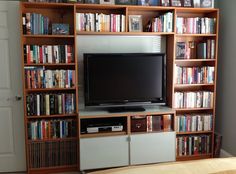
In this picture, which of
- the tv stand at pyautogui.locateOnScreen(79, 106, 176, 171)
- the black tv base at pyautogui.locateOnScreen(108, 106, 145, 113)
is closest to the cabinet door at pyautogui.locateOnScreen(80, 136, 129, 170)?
the tv stand at pyautogui.locateOnScreen(79, 106, 176, 171)

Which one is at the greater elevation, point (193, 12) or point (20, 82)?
point (193, 12)

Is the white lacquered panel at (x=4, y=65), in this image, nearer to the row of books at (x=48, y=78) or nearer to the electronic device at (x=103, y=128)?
the row of books at (x=48, y=78)

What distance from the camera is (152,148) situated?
3.13 meters

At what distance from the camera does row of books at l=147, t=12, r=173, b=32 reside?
3.17 meters

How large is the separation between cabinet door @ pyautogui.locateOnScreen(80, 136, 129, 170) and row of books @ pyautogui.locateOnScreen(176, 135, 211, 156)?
0.78m

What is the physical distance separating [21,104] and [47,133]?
50cm

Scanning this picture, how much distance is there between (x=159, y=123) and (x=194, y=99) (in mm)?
603

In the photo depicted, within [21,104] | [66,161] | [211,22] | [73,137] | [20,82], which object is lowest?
[66,161]

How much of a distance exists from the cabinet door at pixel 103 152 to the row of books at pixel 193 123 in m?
0.78

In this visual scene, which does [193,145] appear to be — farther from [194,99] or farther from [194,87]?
[194,87]

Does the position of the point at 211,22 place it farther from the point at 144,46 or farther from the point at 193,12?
the point at 144,46

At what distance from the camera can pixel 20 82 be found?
3119 millimetres

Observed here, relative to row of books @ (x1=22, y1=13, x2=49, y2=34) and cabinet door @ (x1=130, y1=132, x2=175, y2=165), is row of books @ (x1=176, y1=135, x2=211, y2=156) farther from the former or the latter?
row of books @ (x1=22, y1=13, x2=49, y2=34)

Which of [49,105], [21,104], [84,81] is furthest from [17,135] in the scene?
[84,81]
